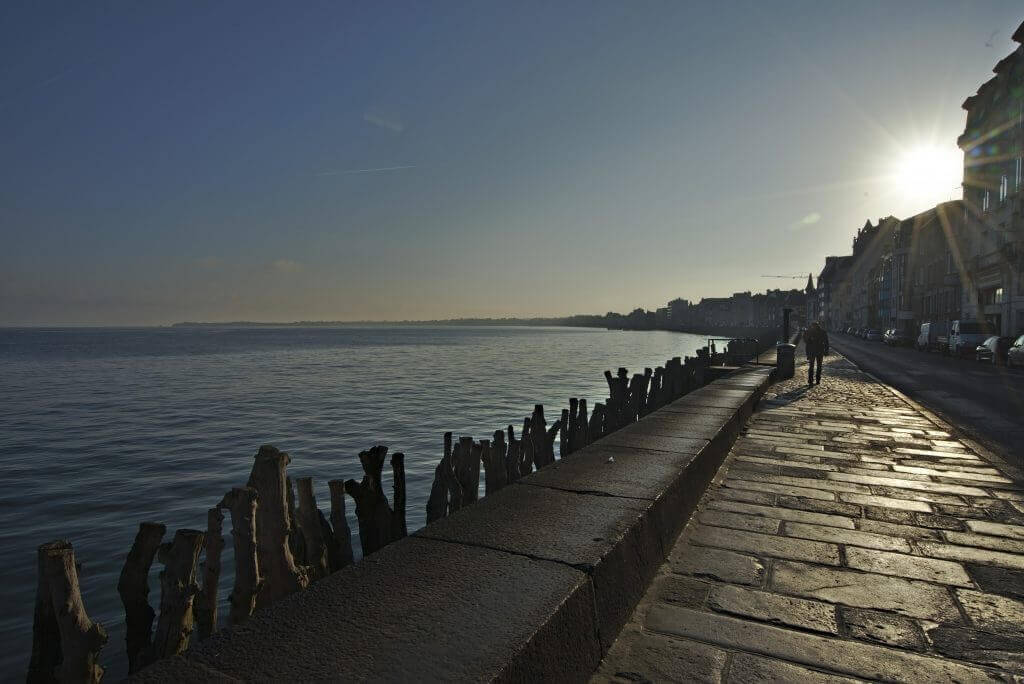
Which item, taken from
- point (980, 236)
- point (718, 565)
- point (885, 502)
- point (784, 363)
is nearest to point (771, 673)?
point (718, 565)

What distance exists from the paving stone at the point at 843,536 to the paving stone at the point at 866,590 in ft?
1.77

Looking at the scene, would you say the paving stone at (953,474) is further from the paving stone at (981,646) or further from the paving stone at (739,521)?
the paving stone at (981,646)

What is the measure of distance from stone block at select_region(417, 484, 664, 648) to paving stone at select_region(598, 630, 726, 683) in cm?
9

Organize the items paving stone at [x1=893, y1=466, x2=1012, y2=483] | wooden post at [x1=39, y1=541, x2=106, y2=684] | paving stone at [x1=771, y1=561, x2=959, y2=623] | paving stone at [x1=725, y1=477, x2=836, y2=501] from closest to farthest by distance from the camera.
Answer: wooden post at [x1=39, y1=541, x2=106, y2=684] < paving stone at [x1=771, y1=561, x2=959, y2=623] < paving stone at [x1=725, y1=477, x2=836, y2=501] < paving stone at [x1=893, y1=466, x2=1012, y2=483]

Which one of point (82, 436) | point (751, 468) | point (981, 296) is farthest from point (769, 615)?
point (981, 296)

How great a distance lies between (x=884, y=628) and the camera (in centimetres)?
271

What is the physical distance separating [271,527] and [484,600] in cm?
142

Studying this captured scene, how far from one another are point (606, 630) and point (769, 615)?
37.0 inches

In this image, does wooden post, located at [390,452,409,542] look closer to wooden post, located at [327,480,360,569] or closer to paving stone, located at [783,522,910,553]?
wooden post, located at [327,480,360,569]

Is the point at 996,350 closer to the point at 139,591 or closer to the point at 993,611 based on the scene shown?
the point at 993,611

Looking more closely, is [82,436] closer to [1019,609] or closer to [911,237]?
[1019,609]

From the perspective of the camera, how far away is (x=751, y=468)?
6012 mm

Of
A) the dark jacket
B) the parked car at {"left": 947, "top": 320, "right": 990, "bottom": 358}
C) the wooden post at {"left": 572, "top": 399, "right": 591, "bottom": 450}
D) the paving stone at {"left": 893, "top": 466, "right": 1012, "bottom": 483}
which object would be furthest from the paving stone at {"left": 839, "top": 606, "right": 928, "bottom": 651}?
the parked car at {"left": 947, "top": 320, "right": 990, "bottom": 358}

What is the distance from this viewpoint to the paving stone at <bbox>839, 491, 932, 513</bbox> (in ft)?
15.1
